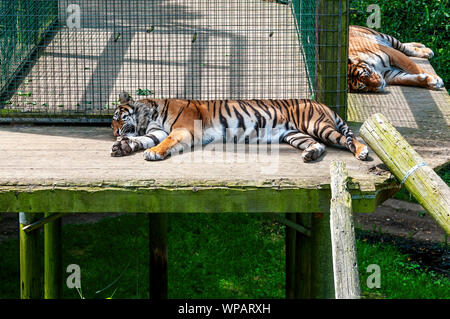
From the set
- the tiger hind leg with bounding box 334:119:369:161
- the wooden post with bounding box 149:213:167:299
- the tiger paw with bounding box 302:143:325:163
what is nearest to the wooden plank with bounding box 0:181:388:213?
the tiger paw with bounding box 302:143:325:163

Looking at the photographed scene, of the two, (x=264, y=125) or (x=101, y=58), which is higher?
(x=101, y=58)

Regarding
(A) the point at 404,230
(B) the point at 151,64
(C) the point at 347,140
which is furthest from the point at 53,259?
(A) the point at 404,230

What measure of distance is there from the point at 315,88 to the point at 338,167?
1.63 m

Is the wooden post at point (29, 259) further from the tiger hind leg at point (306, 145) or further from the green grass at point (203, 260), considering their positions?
the green grass at point (203, 260)

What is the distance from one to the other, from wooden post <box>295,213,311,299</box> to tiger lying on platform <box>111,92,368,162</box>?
0.91 m

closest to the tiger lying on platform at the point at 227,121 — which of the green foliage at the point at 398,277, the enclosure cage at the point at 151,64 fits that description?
the enclosure cage at the point at 151,64

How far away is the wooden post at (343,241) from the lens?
3.17m

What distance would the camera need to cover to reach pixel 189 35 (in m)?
6.82

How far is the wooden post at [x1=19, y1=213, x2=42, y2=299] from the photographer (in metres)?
5.20

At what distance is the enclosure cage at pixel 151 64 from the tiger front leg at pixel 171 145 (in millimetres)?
800

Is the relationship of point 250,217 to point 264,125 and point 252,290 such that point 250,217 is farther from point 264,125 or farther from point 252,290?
point 264,125

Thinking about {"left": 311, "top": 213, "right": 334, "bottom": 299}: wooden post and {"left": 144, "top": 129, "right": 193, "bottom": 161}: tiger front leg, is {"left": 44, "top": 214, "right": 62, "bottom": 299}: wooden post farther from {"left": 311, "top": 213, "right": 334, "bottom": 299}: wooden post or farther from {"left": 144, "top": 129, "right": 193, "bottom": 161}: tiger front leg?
{"left": 311, "top": 213, "right": 334, "bottom": 299}: wooden post

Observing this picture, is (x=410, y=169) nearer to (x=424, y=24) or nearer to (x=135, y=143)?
(x=135, y=143)
